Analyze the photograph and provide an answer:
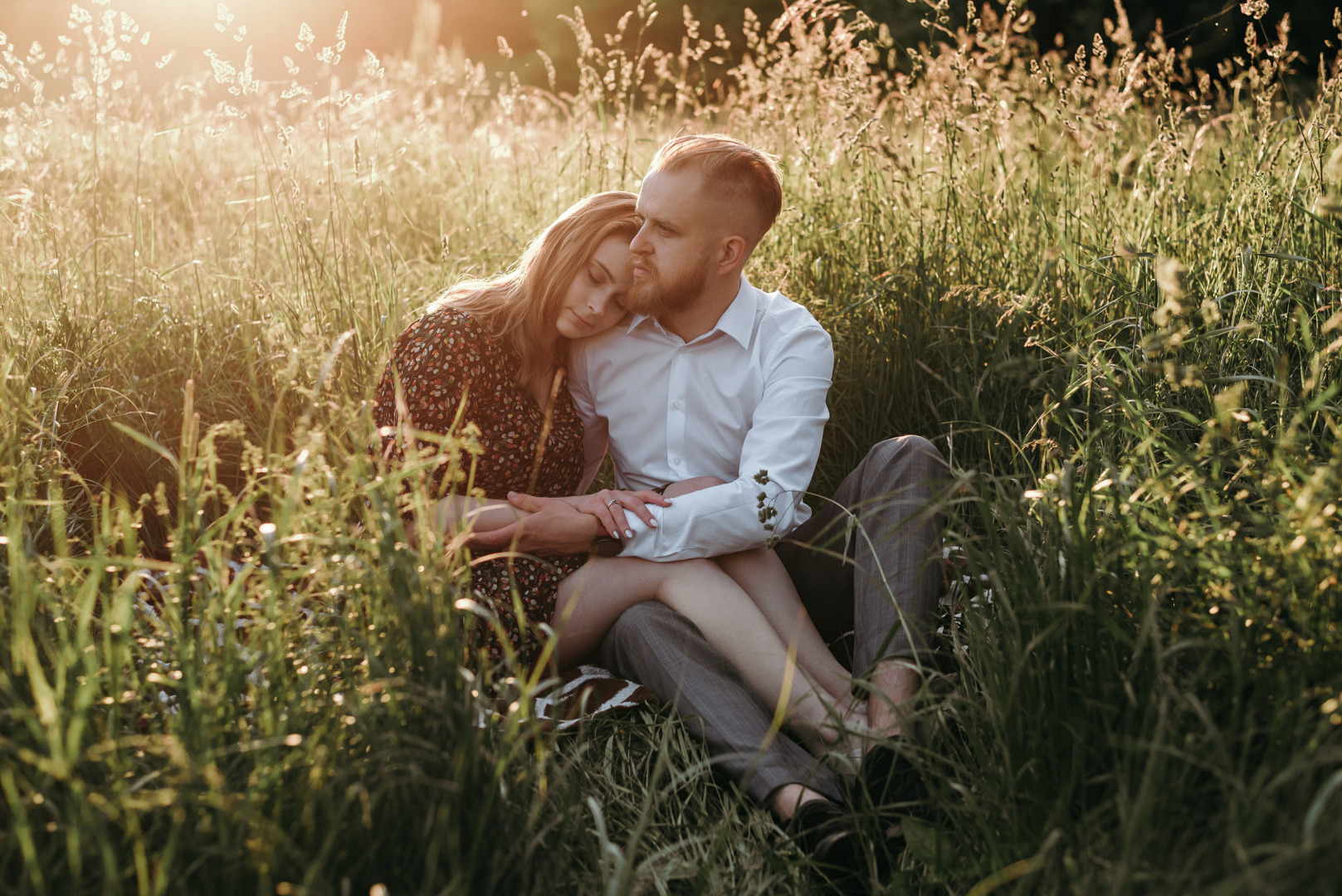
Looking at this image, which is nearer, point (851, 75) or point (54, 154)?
point (851, 75)

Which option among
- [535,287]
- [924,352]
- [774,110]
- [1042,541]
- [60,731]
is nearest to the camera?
[60,731]

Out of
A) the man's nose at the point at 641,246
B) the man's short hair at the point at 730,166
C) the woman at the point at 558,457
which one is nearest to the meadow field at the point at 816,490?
the woman at the point at 558,457

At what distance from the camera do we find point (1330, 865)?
1071 millimetres

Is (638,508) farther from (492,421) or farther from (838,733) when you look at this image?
(838,733)

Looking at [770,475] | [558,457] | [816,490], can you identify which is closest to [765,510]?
[770,475]

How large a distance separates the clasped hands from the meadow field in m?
0.24

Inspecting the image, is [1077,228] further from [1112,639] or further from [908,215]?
[1112,639]

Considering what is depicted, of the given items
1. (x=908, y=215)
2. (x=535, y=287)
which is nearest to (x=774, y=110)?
(x=908, y=215)

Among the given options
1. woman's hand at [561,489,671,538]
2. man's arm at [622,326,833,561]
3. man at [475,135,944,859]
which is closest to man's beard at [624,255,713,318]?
man at [475,135,944,859]

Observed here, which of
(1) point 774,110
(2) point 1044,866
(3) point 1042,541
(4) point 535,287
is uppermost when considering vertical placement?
(1) point 774,110

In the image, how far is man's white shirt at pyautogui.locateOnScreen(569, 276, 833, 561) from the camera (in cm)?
235

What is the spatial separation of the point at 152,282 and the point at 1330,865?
3269 mm

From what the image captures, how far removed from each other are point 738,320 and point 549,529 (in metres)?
0.74

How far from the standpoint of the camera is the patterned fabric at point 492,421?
2172mm
